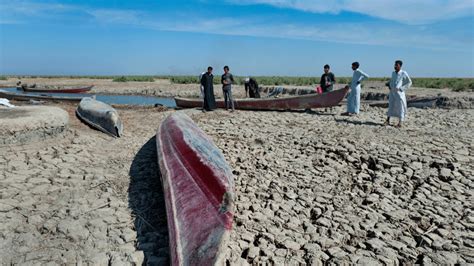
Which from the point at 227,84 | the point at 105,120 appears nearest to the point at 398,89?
the point at 227,84

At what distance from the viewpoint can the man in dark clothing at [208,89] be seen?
11664mm

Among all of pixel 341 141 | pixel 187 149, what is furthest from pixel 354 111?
pixel 187 149

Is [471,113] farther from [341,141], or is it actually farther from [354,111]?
[341,141]

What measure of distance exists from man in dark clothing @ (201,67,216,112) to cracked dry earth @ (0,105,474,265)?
394 centimetres

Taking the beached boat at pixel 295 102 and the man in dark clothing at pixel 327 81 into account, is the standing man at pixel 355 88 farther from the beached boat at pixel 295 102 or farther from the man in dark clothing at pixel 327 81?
the man in dark clothing at pixel 327 81

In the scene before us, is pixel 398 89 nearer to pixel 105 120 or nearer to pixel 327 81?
pixel 327 81

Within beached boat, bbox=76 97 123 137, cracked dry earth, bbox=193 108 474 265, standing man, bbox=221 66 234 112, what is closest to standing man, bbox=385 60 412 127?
cracked dry earth, bbox=193 108 474 265

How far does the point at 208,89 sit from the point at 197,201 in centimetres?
848

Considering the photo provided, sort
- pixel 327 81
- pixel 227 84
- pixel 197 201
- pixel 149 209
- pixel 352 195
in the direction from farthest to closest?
pixel 327 81
pixel 227 84
pixel 352 195
pixel 149 209
pixel 197 201

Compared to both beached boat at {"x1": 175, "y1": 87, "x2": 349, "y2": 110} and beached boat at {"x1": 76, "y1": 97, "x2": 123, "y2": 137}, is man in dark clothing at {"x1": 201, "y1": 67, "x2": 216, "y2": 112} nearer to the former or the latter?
beached boat at {"x1": 175, "y1": 87, "x2": 349, "y2": 110}

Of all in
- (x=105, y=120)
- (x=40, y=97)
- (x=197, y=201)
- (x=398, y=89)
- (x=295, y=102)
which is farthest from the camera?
(x=40, y=97)

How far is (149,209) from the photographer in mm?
4809

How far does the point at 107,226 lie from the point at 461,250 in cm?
405

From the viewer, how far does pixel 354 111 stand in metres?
11.2
